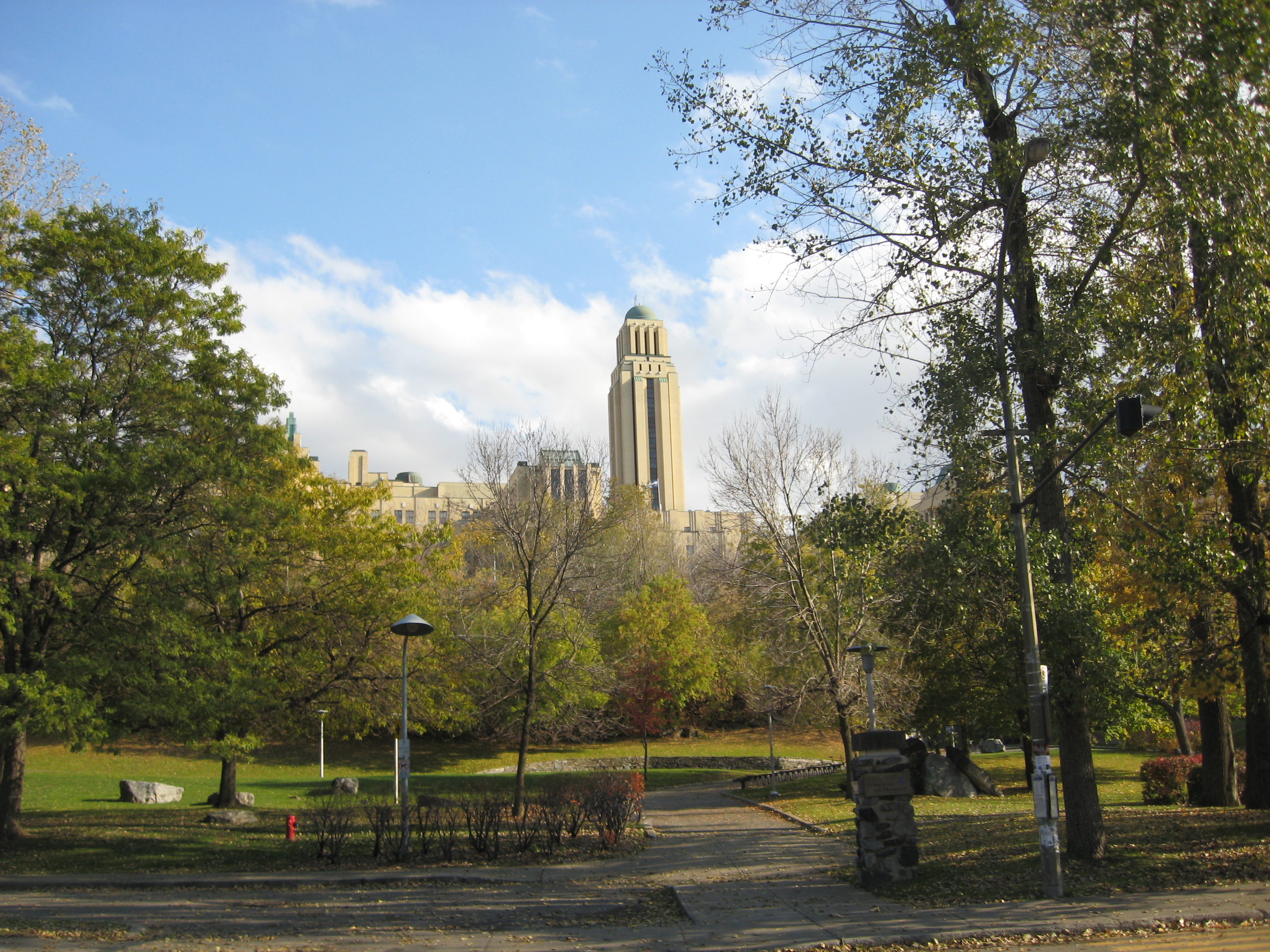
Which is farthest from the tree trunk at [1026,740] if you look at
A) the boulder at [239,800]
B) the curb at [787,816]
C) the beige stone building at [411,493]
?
the beige stone building at [411,493]

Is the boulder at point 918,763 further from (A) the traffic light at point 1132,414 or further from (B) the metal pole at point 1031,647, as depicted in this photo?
(A) the traffic light at point 1132,414

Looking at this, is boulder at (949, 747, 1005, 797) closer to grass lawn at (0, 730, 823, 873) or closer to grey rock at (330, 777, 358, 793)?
grass lawn at (0, 730, 823, 873)

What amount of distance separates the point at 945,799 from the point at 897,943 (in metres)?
15.7

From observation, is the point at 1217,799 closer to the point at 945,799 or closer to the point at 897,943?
the point at 945,799

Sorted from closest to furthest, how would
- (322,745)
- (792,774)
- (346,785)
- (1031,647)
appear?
(1031,647) < (346,785) < (792,774) < (322,745)

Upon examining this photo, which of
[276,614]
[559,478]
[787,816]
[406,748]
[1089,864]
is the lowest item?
[787,816]

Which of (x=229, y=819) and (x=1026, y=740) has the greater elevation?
(x=1026, y=740)

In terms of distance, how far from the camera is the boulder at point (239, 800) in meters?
22.2

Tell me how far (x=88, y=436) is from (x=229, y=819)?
8923 millimetres

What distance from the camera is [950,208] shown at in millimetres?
13219

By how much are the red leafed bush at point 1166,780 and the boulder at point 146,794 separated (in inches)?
1029

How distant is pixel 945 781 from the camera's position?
24.6 meters

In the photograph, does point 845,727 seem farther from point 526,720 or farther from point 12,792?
point 12,792

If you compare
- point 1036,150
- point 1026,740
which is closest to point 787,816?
point 1026,740
